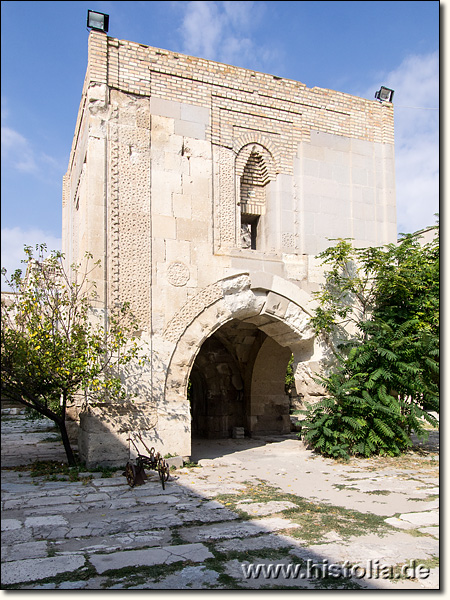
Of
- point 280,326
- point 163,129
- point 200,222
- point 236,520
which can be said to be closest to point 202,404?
point 280,326

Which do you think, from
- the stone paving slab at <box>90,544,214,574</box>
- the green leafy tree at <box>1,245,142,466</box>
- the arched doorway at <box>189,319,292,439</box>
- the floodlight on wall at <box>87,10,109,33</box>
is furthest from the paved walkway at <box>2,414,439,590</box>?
the floodlight on wall at <box>87,10,109,33</box>

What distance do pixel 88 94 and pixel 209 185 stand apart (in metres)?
2.25

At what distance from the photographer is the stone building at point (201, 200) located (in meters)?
7.75

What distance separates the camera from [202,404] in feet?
43.5

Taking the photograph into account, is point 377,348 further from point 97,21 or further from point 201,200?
point 97,21

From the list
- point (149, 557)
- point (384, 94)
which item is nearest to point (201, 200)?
point (384, 94)

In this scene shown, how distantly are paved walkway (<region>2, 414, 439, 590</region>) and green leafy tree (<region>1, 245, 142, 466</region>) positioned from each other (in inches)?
44.3

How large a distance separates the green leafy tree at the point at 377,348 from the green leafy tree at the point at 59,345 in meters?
3.38

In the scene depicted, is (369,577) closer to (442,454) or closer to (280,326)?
(442,454)

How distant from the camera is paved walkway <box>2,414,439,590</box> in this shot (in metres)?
3.47

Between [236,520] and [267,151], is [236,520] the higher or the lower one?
the lower one

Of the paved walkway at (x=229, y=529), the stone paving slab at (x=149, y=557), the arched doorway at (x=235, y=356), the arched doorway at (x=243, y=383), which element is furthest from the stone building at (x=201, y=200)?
the stone paving slab at (x=149, y=557)

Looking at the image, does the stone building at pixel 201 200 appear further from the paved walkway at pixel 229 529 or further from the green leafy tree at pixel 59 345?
the paved walkway at pixel 229 529

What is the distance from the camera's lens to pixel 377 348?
8.62 m
